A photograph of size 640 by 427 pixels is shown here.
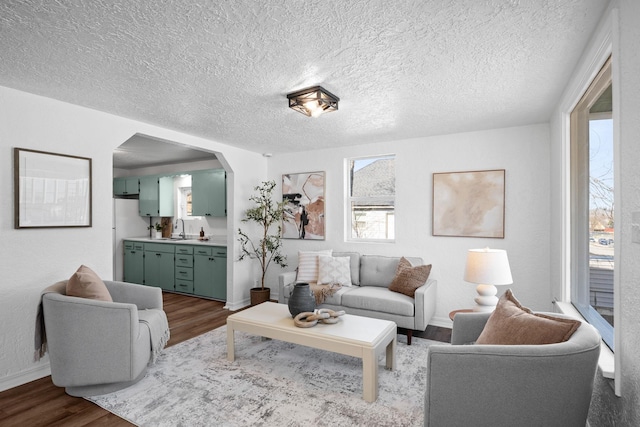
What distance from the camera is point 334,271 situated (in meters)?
4.05

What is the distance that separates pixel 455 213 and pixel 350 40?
275cm

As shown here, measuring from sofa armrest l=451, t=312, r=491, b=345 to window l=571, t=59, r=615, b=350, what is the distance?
636mm

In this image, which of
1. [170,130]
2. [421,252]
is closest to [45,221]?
[170,130]

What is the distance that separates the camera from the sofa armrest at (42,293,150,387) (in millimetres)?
2316

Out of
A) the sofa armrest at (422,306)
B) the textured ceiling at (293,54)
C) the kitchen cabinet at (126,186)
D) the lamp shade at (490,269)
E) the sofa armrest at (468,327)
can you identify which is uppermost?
the textured ceiling at (293,54)

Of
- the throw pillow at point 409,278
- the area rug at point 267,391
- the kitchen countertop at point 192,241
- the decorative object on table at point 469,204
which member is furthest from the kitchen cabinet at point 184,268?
the decorative object on table at point 469,204

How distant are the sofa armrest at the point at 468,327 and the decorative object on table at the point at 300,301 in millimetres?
1190

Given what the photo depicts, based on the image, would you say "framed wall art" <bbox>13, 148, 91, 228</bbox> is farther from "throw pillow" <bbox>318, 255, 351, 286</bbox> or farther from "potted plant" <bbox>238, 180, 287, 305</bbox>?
"throw pillow" <bbox>318, 255, 351, 286</bbox>

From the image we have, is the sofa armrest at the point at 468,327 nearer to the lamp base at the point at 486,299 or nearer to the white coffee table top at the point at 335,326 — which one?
the white coffee table top at the point at 335,326

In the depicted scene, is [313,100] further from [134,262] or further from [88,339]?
[134,262]

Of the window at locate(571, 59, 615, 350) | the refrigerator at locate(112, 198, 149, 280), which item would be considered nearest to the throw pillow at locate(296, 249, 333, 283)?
the window at locate(571, 59, 615, 350)

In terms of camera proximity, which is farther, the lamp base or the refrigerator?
the refrigerator

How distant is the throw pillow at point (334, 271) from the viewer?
4.02 m

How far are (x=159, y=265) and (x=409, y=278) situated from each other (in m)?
4.34
